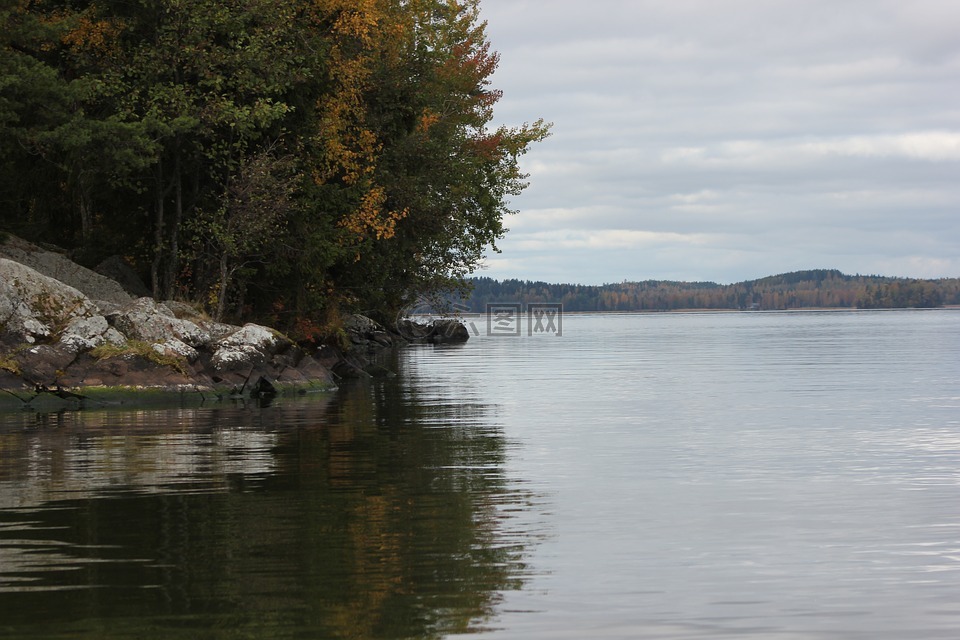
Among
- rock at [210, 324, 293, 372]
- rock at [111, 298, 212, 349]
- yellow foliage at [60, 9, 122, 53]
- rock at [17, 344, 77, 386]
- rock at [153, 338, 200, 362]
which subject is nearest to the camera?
rock at [17, 344, 77, 386]

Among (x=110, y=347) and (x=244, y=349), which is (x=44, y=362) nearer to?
(x=110, y=347)

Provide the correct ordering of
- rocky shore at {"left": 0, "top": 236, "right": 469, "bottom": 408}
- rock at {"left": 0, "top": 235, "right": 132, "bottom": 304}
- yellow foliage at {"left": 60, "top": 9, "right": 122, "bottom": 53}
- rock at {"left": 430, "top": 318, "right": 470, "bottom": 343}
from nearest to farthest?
rocky shore at {"left": 0, "top": 236, "right": 469, "bottom": 408}, rock at {"left": 0, "top": 235, "right": 132, "bottom": 304}, yellow foliage at {"left": 60, "top": 9, "right": 122, "bottom": 53}, rock at {"left": 430, "top": 318, "right": 470, "bottom": 343}

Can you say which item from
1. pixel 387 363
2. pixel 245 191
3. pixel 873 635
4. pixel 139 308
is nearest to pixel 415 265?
pixel 387 363

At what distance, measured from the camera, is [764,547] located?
11375 mm

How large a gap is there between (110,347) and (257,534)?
19.5 metres

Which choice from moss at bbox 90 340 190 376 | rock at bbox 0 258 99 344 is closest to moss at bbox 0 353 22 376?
rock at bbox 0 258 99 344

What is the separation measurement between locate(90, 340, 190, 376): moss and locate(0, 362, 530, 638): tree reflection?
7666 millimetres

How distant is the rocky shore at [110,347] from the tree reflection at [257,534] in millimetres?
7251

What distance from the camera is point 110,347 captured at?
29938 millimetres

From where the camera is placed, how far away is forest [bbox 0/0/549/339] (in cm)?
3262

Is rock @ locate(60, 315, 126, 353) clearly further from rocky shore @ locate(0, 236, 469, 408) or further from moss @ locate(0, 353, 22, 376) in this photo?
moss @ locate(0, 353, 22, 376)

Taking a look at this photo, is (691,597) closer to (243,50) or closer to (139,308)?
(139,308)

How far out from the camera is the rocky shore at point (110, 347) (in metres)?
29.0

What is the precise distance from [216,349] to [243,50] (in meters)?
8.91
